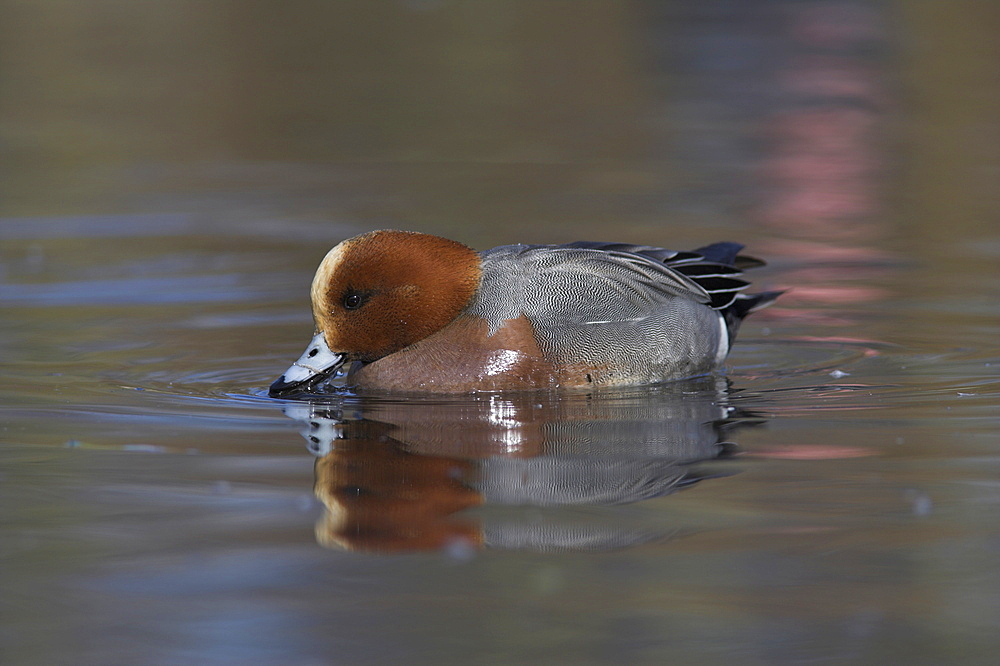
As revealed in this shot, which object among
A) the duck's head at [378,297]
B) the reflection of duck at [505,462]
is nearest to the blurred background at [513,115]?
the duck's head at [378,297]

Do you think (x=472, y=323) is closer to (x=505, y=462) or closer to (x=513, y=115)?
(x=505, y=462)

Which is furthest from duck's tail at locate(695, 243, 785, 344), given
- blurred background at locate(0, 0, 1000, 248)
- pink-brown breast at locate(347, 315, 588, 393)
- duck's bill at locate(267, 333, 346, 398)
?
blurred background at locate(0, 0, 1000, 248)

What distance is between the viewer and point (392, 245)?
225 inches

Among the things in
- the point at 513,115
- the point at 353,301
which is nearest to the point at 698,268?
the point at 353,301

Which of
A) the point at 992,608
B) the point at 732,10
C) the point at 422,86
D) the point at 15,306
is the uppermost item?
the point at 732,10

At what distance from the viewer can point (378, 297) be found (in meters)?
5.70

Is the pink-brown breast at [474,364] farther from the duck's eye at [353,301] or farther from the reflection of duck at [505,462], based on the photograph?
the duck's eye at [353,301]

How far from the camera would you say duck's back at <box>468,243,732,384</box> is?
227 inches

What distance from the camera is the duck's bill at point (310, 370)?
223 inches

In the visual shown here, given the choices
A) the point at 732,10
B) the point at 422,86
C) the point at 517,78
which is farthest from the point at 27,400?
the point at 732,10

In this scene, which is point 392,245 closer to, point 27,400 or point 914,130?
point 27,400

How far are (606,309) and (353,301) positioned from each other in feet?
3.38

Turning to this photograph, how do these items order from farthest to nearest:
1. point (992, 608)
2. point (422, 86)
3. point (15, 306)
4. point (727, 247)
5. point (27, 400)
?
point (422, 86) < point (15, 306) < point (727, 247) < point (27, 400) < point (992, 608)

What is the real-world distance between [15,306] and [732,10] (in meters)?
14.1
